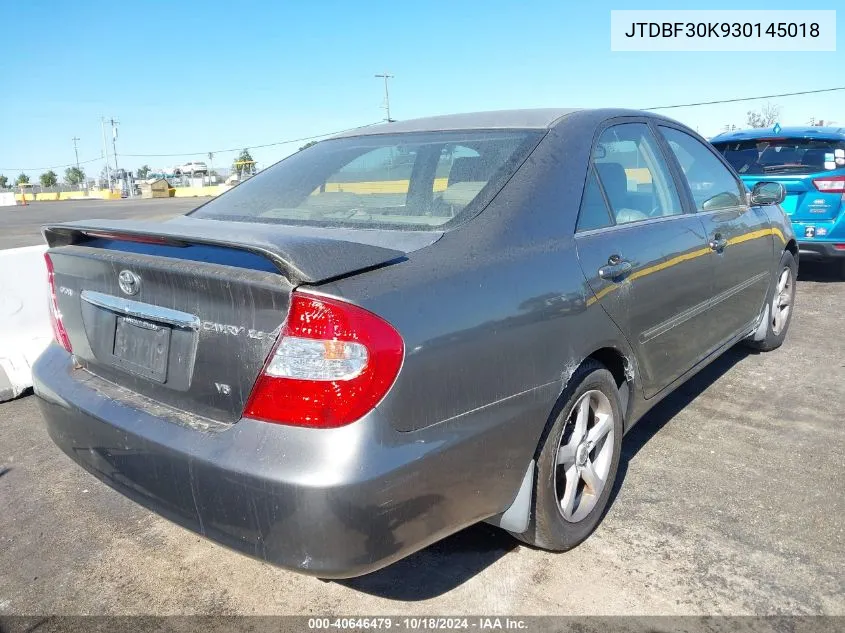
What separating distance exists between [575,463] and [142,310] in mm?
1550

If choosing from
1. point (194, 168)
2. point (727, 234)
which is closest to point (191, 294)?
point (727, 234)

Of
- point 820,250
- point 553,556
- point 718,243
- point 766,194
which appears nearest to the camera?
point 553,556

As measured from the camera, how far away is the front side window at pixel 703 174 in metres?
3.46

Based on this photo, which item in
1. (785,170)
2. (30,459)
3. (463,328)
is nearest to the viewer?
(463,328)

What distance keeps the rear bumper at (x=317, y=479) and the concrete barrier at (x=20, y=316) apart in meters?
2.72

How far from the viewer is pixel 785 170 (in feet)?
22.5

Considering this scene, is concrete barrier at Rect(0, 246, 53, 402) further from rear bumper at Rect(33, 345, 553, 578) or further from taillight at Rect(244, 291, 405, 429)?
taillight at Rect(244, 291, 405, 429)

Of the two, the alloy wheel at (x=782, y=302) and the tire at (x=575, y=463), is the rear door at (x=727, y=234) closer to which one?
the alloy wheel at (x=782, y=302)

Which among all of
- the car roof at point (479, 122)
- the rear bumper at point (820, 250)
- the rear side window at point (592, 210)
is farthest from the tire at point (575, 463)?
the rear bumper at point (820, 250)

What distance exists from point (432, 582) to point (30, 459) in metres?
2.26

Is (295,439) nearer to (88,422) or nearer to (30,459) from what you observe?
(88,422)

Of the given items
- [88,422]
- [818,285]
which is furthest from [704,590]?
[818,285]

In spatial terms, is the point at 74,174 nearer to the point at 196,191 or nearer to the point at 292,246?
the point at 196,191

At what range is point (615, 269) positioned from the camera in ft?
8.13
